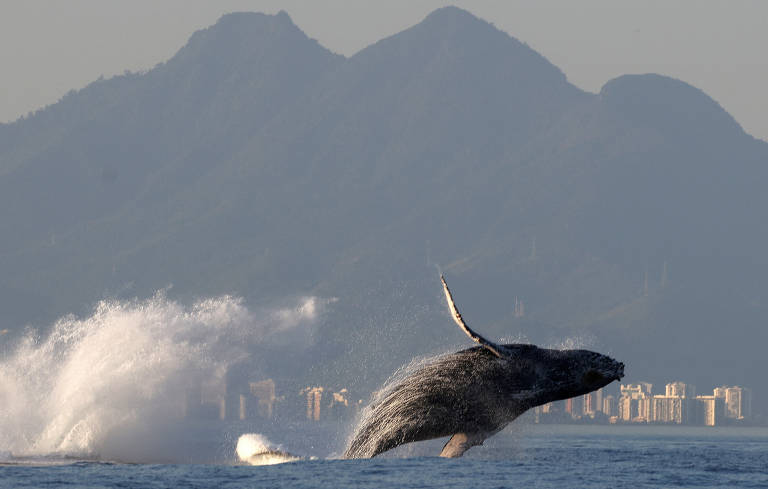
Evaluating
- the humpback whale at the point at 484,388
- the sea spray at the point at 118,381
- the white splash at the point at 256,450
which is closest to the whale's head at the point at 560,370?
the humpback whale at the point at 484,388

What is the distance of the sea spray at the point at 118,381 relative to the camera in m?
50.9

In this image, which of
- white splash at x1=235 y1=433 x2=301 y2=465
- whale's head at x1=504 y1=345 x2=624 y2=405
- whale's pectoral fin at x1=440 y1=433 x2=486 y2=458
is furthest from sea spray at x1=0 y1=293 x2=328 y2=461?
whale's head at x1=504 y1=345 x2=624 y2=405

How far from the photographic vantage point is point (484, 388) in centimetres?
3591

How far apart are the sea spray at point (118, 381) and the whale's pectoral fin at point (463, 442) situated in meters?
16.3

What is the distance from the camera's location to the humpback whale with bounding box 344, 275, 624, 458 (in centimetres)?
3588

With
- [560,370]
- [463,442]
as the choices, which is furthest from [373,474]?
[560,370]

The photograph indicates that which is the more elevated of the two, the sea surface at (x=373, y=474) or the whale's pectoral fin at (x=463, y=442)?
the whale's pectoral fin at (x=463, y=442)

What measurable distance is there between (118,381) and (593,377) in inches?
925

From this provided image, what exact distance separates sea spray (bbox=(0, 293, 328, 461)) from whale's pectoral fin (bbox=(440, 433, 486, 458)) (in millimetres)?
16278

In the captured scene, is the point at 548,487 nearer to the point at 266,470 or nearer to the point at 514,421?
the point at 514,421

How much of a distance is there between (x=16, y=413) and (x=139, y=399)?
8.58 metres

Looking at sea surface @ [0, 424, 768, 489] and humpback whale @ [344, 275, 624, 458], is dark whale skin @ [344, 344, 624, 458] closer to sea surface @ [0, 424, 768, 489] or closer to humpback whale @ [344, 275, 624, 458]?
humpback whale @ [344, 275, 624, 458]

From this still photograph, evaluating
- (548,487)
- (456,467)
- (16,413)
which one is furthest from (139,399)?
(548,487)

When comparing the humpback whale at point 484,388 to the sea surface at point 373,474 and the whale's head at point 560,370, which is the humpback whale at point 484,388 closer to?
the whale's head at point 560,370
